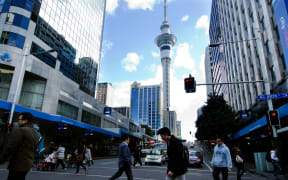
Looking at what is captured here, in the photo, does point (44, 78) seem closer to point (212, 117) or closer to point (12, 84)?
point (12, 84)

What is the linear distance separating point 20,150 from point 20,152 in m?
0.03

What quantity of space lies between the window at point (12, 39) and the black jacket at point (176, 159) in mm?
25120

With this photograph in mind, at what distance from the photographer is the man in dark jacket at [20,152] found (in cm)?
313

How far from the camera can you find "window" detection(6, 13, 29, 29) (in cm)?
2337

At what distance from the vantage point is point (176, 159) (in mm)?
3934

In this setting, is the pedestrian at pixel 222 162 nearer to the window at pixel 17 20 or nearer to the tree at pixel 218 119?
the tree at pixel 218 119

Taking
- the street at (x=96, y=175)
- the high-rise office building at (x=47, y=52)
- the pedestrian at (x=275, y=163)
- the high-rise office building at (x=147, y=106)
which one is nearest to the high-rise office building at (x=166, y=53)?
the high-rise office building at (x=147, y=106)

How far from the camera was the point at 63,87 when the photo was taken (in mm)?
29125

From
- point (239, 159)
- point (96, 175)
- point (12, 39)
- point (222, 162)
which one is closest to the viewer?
point (222, 162)

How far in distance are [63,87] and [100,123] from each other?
1674 cm

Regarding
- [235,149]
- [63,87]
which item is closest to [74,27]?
[63,87]

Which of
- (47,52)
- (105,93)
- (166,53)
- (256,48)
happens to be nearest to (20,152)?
(256,48)

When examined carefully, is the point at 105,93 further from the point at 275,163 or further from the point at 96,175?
the point at 275,163

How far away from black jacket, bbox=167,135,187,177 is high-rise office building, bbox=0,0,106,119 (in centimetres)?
1430
